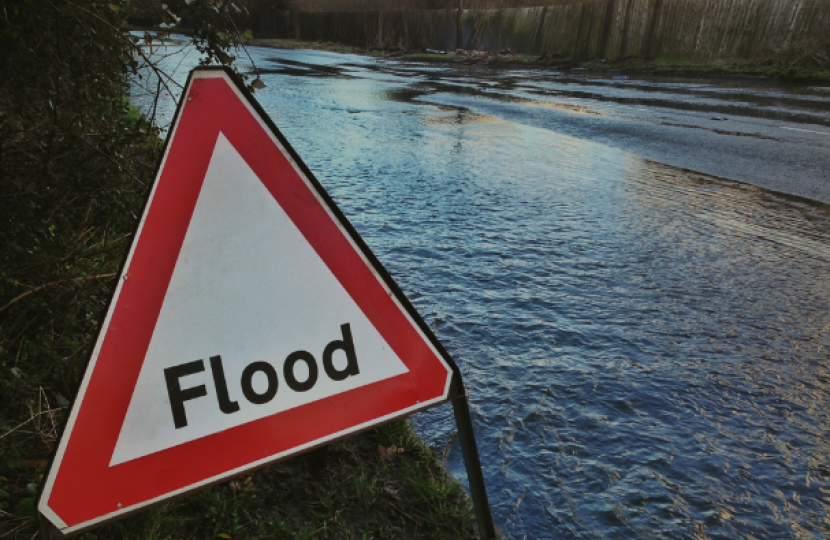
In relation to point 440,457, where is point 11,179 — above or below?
above

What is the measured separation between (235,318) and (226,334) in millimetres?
44

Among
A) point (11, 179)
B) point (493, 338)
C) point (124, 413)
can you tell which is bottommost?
point (493, 338)

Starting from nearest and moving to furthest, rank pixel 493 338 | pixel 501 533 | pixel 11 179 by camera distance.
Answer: pixel 501 533 < pixel 11 179 < pixel 493 338

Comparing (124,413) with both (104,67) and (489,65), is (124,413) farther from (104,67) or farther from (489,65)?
(489,65)

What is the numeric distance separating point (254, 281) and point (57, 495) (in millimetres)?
623

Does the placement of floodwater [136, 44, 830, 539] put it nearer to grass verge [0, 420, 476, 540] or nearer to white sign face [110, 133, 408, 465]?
grass verge [0, 420, 476, 540]

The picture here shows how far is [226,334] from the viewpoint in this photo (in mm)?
1536

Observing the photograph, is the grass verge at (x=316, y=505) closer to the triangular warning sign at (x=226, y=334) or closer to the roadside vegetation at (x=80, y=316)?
the roadside vegetation at (x=80, y=316)

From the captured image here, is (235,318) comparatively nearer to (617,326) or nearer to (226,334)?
(226,334)

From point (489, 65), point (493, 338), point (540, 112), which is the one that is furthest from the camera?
point (489, 65)

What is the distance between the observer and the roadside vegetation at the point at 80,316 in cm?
205

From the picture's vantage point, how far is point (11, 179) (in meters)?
2.46

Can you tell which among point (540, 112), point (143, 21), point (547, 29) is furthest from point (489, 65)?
point (143, 21)

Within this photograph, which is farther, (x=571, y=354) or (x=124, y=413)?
(x=571, y=354)
